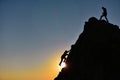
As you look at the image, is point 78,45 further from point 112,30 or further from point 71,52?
point 112,30

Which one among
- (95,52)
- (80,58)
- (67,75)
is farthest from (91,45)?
(67,75)

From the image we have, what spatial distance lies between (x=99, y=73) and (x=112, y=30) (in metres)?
10.0

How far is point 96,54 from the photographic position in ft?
119

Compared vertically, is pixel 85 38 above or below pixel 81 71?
above

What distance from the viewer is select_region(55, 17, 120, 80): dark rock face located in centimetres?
3547

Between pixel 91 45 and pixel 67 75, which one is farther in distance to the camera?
pixel 67 75

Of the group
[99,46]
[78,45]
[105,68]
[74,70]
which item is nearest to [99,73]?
[105,68]

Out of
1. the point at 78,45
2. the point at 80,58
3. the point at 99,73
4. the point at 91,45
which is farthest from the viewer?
the point at 78,45

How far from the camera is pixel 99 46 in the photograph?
118 ft

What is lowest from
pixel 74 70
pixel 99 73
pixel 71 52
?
pixel 99 73

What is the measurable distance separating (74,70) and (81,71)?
285cm

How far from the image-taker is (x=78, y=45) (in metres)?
43.9

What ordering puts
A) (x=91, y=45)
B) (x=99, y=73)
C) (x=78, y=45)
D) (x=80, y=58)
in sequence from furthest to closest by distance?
(x=78, y=45) < (x=80, y=58) < (x=91, y=45) < (x=99, y=73)

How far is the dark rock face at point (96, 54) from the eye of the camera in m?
35.5
